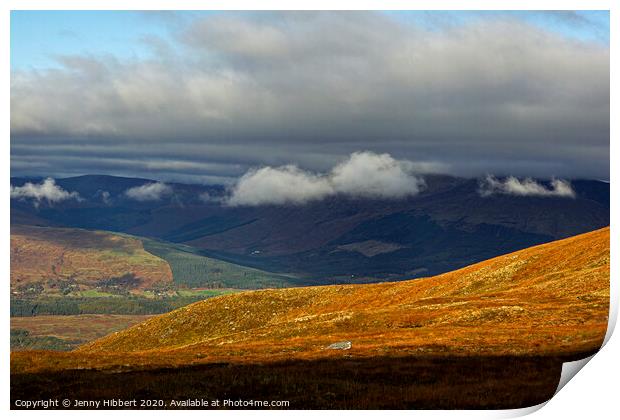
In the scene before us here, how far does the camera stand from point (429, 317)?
98.4m

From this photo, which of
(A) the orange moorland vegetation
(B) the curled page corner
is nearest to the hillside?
(A) the orange moorland vegetation

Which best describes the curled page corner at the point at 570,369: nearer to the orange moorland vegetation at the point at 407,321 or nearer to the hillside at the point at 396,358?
the hillside at the point at 396,358

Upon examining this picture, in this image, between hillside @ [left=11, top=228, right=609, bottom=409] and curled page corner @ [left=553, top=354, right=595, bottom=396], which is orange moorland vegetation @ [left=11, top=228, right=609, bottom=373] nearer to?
hillside @ [left=11, top=228, right=609, bottom=409]

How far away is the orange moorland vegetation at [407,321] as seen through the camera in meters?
70.9

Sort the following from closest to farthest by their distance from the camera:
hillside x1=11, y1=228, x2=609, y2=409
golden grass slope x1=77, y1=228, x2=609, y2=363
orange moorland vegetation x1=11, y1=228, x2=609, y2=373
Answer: hillside x1=11, y1=228, x2=609, y2=409
orange moorland vegetation x1=11, y1=228, x2=609, y2=373
golden grass slope x1=77, y1=228, x2=609, y2=363

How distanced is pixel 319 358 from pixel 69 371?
80.7ft

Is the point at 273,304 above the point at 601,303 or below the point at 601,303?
below

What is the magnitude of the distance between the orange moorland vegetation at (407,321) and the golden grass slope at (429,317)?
229 millimetres

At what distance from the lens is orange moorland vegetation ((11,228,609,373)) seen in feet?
233

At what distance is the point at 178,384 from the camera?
5741 centimetres

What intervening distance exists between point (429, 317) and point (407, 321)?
324 cm

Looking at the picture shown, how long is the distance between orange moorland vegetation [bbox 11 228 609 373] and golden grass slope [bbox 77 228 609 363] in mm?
229
